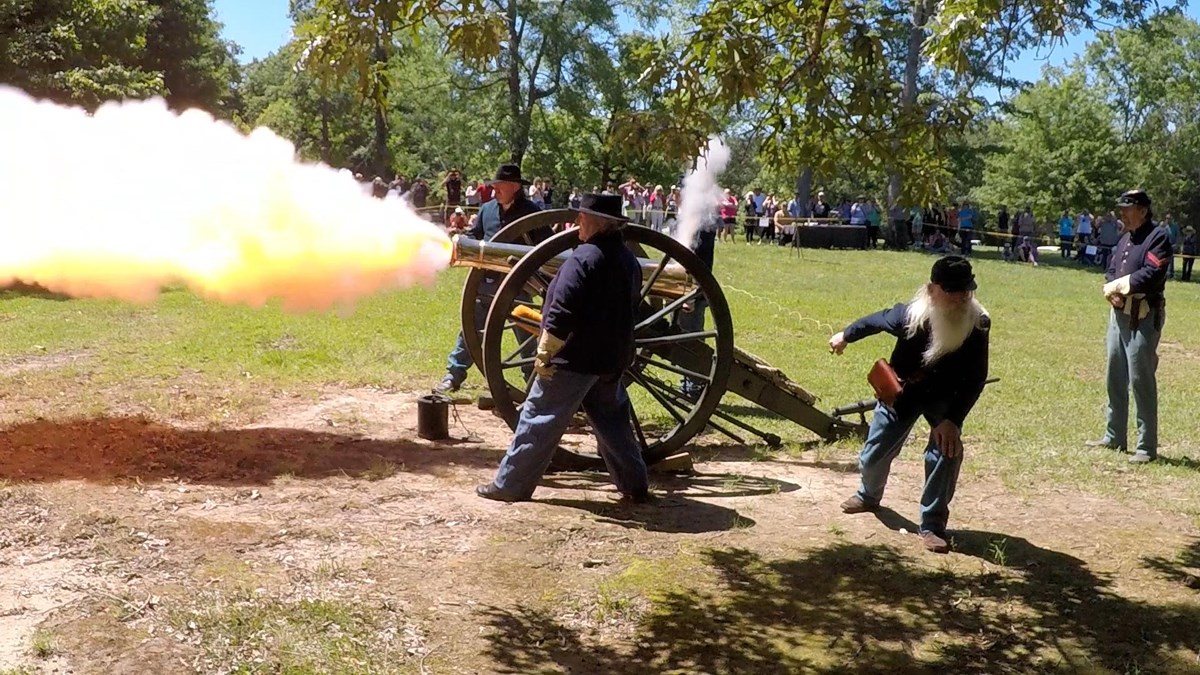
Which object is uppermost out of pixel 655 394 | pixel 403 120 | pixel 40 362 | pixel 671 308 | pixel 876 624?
pixel 403 120

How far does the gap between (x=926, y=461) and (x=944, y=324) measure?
750 mm

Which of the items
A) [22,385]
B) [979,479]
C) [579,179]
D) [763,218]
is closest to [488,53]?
[979,479]

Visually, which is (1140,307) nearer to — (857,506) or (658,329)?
(857,506)

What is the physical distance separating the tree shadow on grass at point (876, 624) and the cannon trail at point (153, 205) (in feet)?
10.7

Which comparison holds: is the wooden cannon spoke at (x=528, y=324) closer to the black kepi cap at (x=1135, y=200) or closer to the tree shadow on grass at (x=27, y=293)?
the black kepi cap at (x=1135, y=200)

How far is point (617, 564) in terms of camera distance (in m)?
5.34

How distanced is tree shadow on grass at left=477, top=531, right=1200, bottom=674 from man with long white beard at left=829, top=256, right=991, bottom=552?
41 centimetres

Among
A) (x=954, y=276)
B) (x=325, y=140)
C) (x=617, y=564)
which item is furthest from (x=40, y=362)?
(x=325, y=140)

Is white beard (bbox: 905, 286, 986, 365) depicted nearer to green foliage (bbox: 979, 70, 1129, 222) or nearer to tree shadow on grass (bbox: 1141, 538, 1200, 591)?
tree shadow on grass (bbox: 1141, 538, 1200, 591)

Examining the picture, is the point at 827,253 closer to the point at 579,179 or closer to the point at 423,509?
the point at 579,179

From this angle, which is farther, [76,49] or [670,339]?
[76,49]

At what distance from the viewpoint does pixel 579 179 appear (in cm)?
4278

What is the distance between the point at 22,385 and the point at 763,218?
2328 cm

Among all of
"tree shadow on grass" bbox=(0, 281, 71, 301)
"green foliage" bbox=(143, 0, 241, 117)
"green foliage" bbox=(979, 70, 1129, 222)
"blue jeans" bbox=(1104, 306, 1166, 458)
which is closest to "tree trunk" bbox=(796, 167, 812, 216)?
"green foliage" bbox=(979, 70, 1129, 222)
